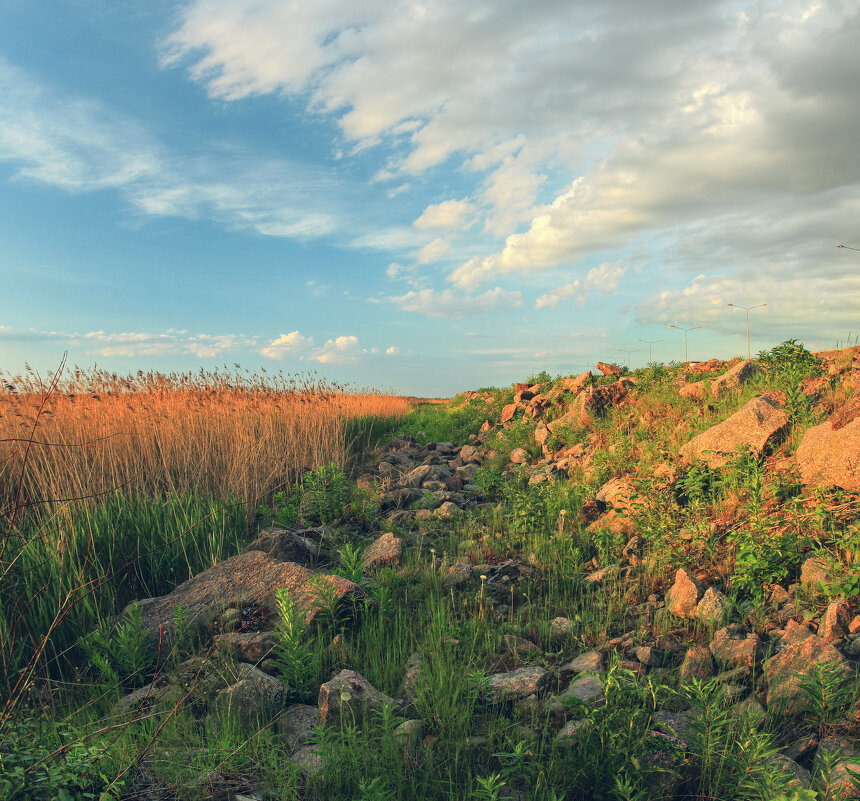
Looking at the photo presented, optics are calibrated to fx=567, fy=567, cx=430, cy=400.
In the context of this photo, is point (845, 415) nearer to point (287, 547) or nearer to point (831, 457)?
point (831, 457)

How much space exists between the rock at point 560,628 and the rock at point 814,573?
1654mm

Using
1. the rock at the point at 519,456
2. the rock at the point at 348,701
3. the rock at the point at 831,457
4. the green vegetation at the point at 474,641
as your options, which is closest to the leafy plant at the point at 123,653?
the green vegetation at the point at 474,641

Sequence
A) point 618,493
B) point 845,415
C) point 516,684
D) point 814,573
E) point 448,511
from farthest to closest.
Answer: point 448,511, point 618,493, point 845,415, point 814,573, point 516,684

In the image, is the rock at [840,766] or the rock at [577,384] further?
the rock at [577,384]

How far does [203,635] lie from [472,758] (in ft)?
7.08

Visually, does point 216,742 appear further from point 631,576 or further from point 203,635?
point 631,576

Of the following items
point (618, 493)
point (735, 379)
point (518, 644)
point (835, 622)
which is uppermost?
point (735, 379)

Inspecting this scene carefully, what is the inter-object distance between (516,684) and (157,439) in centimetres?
631

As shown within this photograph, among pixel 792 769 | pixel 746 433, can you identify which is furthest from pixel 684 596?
pixel 746 433

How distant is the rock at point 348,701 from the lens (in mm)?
2815

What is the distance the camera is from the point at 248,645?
3.58m

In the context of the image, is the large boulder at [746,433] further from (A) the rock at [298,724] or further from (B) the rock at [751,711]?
(A) the rock at [298,724]

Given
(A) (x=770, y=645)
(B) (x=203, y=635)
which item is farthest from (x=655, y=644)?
(B) (x=203, y=635)

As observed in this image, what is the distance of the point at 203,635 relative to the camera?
3.88 metres
